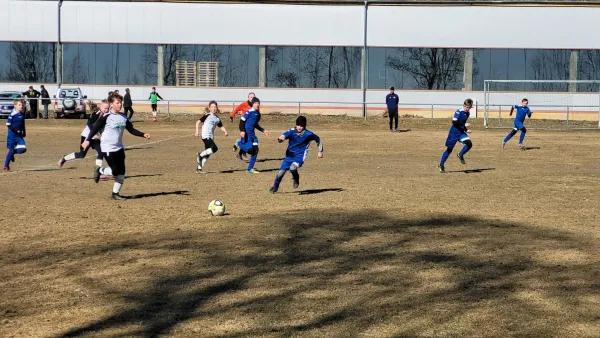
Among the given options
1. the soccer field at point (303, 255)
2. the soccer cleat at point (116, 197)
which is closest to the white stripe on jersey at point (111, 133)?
the soccer cleat at point (116, 197)

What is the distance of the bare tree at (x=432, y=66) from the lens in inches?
2066

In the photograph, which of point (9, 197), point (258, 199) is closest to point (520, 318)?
point (258, 199)

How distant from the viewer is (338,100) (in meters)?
52.5

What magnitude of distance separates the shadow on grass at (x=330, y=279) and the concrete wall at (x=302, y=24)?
39347 mm

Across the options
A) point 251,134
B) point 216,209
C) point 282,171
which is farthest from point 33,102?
point 216,209

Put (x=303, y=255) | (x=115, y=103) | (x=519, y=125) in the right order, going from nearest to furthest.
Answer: (x=303, y=255) < (x=115, y=103) < (x=519, y=125)

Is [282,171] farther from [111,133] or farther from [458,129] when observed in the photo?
[458,129]

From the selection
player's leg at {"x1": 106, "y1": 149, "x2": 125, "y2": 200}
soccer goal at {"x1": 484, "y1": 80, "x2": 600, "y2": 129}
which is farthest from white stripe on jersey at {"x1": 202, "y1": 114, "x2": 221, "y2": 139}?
soccer goal at {"x1": 484, "y1": 80, "x2": 600, "y2": 129}

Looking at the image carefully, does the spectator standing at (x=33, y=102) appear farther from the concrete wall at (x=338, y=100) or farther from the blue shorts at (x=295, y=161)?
the blue shorts at (x=295, y=161)

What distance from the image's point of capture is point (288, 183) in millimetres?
20141

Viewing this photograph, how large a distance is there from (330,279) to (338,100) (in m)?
43.0

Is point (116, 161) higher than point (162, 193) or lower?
higher

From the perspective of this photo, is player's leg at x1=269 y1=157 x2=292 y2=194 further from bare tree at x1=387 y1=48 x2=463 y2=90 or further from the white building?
bare tree at x1=387 y1=48 x2=463 y2=90

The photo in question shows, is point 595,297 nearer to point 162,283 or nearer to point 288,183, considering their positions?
point 162,283
